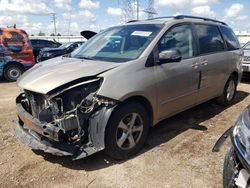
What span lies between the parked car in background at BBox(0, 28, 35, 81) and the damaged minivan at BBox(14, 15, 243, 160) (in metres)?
6.26

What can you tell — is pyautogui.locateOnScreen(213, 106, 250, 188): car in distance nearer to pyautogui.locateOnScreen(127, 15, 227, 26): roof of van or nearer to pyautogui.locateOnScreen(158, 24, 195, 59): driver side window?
pyautogui.locateOnScreen(158, 24, 195, 59): driver side window

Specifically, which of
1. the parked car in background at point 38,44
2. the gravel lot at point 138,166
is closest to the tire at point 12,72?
the parked car in background at point 38,44

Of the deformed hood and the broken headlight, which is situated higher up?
the deformed hood

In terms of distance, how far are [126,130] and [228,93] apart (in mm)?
3455

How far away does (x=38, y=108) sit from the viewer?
11.3 ft

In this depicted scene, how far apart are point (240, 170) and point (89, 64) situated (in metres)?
2.23

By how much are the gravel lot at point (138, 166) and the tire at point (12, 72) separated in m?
6.07

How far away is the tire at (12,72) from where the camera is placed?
396 inches

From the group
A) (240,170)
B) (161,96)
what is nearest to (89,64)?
(161,96)

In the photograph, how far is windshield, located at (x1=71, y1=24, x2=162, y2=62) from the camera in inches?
150

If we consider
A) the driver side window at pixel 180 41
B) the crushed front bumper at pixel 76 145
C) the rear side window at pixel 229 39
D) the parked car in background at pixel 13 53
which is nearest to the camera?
the crushed front bumper at pixel 76 145

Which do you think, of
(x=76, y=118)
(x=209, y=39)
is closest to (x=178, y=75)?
(x=209, y=39)

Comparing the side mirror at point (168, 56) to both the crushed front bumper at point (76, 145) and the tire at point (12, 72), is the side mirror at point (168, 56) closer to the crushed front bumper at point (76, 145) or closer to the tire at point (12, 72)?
the crushed front bumper at point (76, 145)

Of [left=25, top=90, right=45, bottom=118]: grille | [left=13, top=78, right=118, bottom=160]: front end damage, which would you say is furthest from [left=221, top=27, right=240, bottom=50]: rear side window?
[left=25, top=90, right=45, bottom=118]: grille
